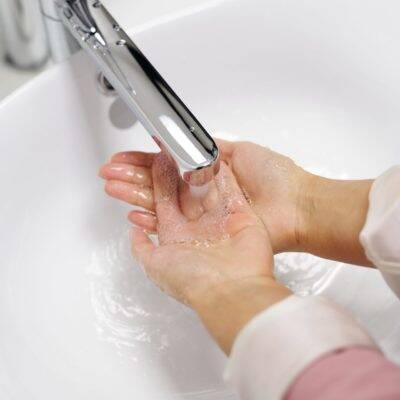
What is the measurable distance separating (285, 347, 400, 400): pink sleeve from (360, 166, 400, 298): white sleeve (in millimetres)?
130

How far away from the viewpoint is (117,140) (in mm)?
743

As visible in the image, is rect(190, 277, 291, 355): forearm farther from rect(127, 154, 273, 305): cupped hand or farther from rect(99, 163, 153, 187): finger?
rect(99, 163, 153, 187): finger

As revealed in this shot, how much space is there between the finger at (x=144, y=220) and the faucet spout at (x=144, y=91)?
8cm

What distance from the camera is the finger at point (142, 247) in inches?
24.6

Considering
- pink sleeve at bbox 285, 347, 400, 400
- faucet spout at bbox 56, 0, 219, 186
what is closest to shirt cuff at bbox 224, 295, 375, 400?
pink sleeve at bbox 285, 347, 400, 400

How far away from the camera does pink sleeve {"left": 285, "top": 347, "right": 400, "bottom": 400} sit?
1.37 feet

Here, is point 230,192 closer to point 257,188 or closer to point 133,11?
point 257,188

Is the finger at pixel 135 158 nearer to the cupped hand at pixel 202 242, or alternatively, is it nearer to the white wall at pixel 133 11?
the cupped hand at pixel 202 242

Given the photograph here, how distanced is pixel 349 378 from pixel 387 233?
0.54 feet

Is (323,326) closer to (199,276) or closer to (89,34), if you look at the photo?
(199,276)

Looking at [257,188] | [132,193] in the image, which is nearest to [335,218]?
[257,188]

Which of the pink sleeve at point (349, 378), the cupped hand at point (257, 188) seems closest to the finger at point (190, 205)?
the cupped hand at point (257, 188)

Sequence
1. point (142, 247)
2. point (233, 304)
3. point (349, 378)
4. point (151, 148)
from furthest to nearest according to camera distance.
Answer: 1. point (151, 148)
2. point (142, 247)
3. point (233, 304)
4. point (349, 378)

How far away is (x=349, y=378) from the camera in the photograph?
1.40ft
